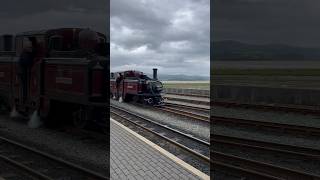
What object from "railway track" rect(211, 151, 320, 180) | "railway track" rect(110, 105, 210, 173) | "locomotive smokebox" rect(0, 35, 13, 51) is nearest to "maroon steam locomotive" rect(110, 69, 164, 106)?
"railway track" rect(110, 105, 210, 173)

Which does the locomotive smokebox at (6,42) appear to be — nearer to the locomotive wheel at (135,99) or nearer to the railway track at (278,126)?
the railway track at (278,126)

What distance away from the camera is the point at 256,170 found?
7184 mm

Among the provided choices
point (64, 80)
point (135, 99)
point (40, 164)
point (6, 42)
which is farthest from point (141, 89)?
point (6, 42)

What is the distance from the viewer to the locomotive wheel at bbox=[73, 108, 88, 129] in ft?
21.5

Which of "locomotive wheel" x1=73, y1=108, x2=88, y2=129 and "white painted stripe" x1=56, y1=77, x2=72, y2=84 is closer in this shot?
"locomotive wheel" x1=73, y1=108, x2=88, y2=129

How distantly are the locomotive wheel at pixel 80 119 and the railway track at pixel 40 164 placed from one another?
2.06 ft

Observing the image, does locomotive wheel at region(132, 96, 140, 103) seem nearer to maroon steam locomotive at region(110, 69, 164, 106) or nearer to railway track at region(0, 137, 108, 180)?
maroon steam locomotive at region(110, 69, 164, 106)

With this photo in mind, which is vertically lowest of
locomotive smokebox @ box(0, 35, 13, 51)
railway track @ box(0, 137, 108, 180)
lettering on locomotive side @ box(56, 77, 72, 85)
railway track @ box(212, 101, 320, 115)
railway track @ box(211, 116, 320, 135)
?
railway track @ box(0, 137, 108, 180)

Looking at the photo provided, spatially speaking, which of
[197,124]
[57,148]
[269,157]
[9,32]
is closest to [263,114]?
[197,124]

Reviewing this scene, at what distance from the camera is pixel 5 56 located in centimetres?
726

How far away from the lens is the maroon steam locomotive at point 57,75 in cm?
608

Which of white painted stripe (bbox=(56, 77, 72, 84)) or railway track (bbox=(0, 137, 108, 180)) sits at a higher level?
white painted stripe (bbox=(56, 77, 72, 84))

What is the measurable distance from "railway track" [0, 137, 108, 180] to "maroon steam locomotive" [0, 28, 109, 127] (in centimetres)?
72

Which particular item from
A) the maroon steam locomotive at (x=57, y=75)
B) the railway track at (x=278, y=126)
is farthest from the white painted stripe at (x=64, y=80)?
the railway track at (x=278, y=126)
